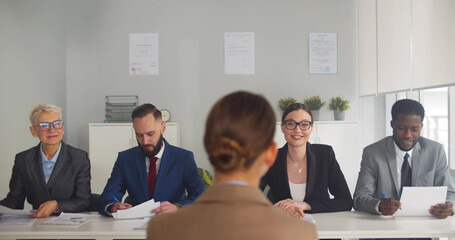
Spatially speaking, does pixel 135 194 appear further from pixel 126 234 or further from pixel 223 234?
pixel 223 234

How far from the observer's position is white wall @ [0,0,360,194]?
18.0 feet

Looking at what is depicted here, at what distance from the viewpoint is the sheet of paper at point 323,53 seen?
5.48m

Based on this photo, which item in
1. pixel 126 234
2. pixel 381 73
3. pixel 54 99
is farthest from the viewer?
pixel 54 99

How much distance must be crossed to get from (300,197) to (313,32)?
3.11 m

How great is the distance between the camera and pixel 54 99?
215 inches

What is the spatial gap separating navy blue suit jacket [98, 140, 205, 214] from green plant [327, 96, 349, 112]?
2.70m

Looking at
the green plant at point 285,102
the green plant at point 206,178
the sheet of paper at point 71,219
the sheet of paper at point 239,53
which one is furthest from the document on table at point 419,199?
the sheet of paper at point 239,53

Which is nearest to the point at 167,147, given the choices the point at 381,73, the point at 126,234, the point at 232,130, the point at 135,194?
the point at 135,194

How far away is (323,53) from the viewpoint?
18.0 ft

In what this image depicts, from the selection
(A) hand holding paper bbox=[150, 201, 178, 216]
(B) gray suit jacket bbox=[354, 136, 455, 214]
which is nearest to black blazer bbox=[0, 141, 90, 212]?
(A) hand holding paper bbox=[150, 201, 178, 216]

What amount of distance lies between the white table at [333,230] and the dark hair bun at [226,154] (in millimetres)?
1420

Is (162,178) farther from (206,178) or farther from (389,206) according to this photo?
(206,178)

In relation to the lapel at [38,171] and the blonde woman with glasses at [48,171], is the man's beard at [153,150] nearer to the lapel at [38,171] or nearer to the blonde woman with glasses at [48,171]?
the blonde woman with glasses at [48,171]

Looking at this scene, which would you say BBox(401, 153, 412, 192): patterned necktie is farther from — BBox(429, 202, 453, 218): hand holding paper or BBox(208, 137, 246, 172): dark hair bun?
BBox(208, 137, 246, 172): dark hair bun
